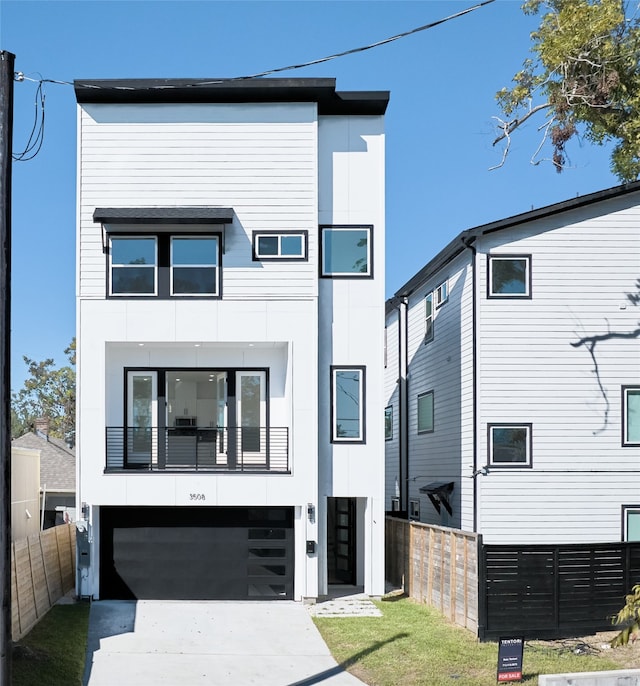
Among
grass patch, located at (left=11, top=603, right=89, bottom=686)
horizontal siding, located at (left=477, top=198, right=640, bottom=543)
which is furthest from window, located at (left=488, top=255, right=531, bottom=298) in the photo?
grass patch, located at (left=11, top=603, right=89, bottom=686)

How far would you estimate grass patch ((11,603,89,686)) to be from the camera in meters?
12.0

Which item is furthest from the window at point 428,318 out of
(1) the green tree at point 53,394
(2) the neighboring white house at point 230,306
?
(1) the green tree at point 53,394

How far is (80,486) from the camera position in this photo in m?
18.6

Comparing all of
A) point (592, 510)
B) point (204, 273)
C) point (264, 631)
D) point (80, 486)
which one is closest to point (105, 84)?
point (204, 273)

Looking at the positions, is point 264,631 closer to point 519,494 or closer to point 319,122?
point 519,494

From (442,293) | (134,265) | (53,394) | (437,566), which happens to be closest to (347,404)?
(437,566)

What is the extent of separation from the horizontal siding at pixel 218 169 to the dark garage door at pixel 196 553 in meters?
4.87

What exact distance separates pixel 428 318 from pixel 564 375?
5.68 meters

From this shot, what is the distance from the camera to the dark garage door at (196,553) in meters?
19.0

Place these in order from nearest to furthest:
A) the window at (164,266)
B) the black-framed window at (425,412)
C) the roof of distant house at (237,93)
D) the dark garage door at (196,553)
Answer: the roof of distant house at (237,93), the dark garage door at (196,553), the window at (164,266), the black-framed window at (425,412)

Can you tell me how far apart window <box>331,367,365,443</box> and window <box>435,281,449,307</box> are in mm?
4363

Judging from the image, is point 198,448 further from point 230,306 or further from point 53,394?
point 53,394

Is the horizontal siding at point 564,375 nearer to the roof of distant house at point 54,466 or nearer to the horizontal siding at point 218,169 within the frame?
the horizontal siding at point 218,169

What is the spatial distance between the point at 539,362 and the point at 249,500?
266 inches
